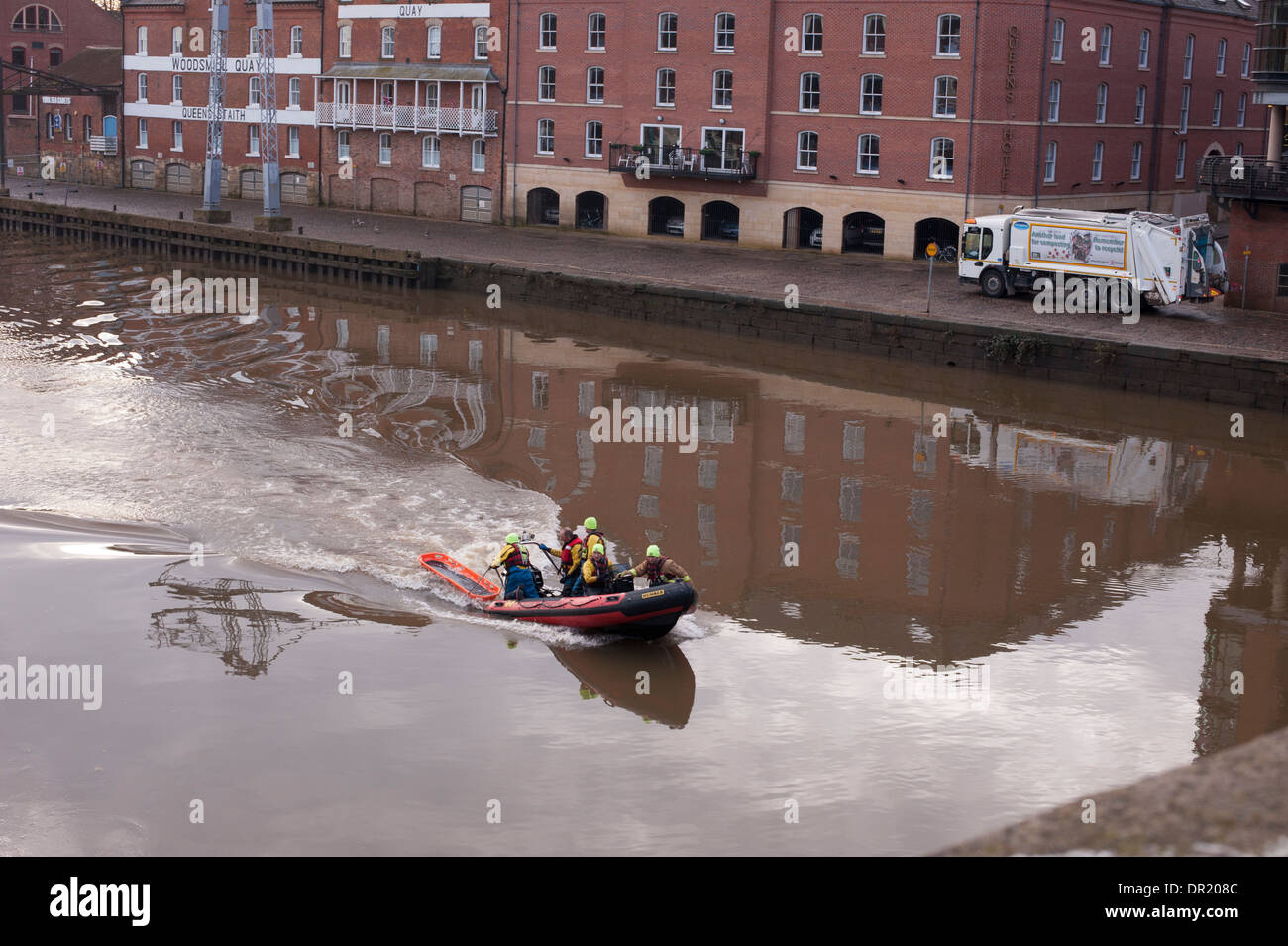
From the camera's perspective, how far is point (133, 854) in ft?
44.1

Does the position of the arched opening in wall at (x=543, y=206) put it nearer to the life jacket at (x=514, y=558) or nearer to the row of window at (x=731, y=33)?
the row of window at (x=731, y=33)

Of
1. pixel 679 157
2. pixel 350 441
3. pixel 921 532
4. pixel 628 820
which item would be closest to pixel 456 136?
pixel 679 157

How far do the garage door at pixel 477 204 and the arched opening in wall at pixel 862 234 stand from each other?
618 inches

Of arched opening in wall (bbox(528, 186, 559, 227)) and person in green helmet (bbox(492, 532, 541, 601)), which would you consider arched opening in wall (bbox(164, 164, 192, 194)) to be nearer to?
arched opening in wall (bbox(528, 186, 559, 227))

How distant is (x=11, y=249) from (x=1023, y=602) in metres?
48.3

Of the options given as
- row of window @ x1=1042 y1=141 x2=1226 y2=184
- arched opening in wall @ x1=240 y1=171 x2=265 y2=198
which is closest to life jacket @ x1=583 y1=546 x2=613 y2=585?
row of window @ x1=1042 y1=141 x2=1226 y2=184

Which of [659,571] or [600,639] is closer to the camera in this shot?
[659,571]

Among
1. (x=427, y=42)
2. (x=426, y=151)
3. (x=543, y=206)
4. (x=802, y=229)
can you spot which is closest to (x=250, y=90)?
(x=427, y=42)

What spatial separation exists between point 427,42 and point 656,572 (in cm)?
4369

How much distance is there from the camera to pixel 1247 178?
36.8 meters

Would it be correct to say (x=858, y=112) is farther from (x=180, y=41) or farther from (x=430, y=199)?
(x=180, y=41)

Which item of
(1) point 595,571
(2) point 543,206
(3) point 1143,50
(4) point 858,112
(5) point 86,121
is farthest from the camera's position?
(5) point 86,121

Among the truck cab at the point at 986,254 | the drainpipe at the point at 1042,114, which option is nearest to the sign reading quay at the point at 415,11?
the drainpipe at the point at 1042,114
